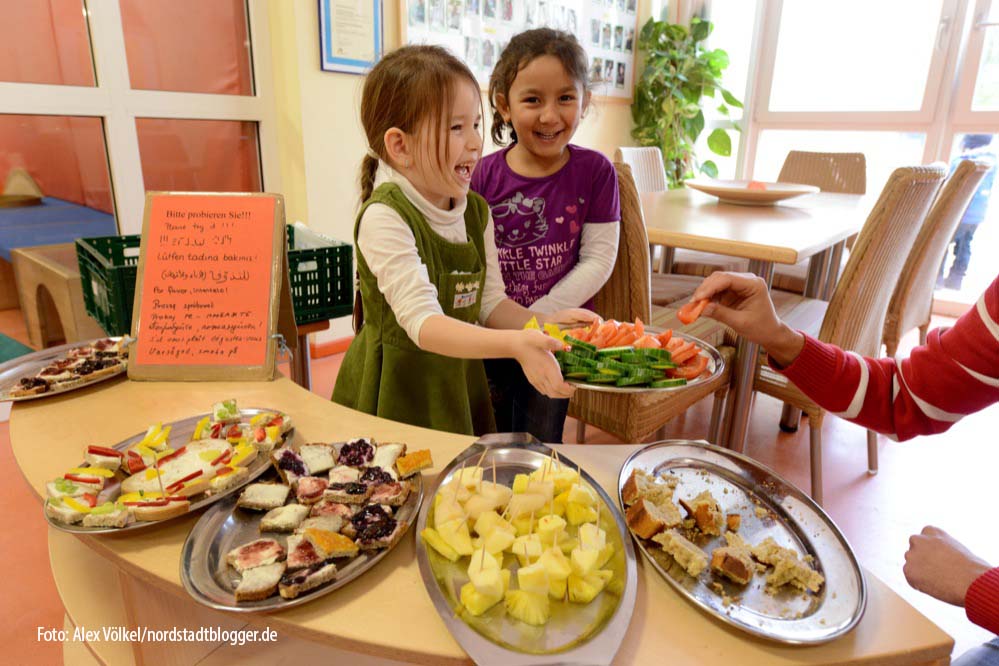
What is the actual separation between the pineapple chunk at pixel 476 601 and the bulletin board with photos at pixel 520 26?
2345 millimetres

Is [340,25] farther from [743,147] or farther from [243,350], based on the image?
[743,147]

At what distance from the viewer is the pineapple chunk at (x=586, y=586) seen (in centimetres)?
65

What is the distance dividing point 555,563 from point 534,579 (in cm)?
3

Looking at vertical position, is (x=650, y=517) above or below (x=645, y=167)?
below

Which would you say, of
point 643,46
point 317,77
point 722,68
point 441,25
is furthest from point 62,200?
point 722,68

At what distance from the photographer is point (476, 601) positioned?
24.8 inches

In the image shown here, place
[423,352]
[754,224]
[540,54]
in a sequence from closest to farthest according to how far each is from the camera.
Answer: [423,352], [540,54], [754,224]

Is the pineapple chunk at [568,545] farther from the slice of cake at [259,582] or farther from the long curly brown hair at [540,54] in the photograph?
the long curly brown hair at [540,54]

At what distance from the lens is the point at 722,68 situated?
4824mm

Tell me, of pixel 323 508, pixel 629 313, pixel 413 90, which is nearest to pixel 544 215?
pixel 629 313

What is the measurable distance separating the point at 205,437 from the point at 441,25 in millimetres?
3077

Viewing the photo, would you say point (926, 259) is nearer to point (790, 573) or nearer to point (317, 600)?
point (790, 573)

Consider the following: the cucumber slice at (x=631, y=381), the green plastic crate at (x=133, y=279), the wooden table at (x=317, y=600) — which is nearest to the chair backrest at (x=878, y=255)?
the cucumber slice at (x=631, y=381)

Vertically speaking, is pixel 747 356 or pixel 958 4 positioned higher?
pixel 958 4
